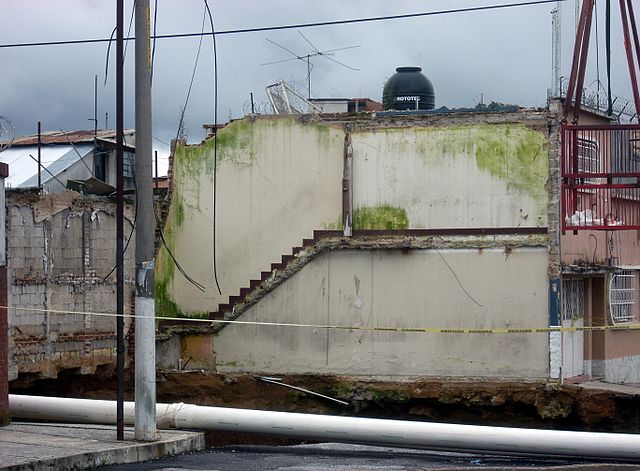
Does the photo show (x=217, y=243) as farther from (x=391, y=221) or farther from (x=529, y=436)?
(x=529, y=436)

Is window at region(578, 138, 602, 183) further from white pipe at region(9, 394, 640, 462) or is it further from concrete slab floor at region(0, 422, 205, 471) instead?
concrete slab floor at region(0, 422, 205, 471)

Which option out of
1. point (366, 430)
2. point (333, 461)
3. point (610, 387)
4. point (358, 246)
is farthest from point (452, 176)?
point (333, 461)

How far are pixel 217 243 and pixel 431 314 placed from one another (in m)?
5.16

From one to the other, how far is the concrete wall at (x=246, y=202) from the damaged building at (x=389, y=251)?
31 millimetres

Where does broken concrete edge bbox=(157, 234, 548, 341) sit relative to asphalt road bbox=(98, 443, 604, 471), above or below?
above

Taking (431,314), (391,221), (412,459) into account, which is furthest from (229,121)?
(412,459)

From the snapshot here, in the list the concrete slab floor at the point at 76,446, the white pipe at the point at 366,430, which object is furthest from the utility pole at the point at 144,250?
the white pipe at the point at 366,430

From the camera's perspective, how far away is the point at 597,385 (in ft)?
74.9

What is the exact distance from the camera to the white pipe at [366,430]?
13977 millimetres

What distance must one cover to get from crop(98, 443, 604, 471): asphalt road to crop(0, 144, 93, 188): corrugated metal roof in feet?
38.3

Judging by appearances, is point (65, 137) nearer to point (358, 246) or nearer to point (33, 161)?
point (33, 161)

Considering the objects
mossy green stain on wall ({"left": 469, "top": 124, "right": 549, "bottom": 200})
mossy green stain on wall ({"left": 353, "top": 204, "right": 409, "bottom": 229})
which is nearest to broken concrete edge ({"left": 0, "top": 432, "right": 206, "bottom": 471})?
mossy green stain on wall ({"left": 353, "top": 204, "right": 409, "bottom": 229})

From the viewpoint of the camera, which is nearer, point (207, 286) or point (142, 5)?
point (142, 5)

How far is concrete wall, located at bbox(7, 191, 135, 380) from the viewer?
19.7 m
